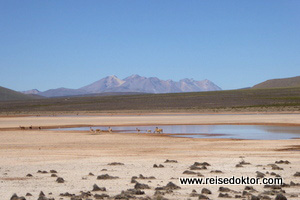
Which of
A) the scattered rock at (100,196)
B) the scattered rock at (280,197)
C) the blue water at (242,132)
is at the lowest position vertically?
the scattered rock at (100,196)

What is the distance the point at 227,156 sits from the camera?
797 inches

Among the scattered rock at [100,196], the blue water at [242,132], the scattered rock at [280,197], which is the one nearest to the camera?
the scattered rock at [280,197]

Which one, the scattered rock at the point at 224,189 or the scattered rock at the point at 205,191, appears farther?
the scattered rock at the point at 224,189

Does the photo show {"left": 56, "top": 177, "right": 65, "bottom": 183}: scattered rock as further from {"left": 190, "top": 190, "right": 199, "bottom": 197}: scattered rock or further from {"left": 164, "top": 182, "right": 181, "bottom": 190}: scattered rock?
{"left": 190, "top": 190, "right": 199, "bottom": 197}: scattered rock

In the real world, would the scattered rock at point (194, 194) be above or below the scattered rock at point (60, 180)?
below

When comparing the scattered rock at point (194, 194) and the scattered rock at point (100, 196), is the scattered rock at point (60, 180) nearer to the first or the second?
the scattered rock at point (100, 196)

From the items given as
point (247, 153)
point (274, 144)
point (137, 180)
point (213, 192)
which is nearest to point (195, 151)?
point (247, 153)

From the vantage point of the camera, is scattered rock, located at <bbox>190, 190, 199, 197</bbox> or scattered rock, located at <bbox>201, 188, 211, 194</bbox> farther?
scattered rock, located at <bbox>201, 188, 211, 194</bbox>

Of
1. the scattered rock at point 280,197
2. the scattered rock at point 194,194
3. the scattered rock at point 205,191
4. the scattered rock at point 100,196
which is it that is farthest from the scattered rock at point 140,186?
the scattered rock at point 280,197

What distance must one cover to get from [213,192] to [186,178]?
7.69ft

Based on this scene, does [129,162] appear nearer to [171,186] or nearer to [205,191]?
[171,186]

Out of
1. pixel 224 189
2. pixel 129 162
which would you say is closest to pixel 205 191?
pixel 224 189

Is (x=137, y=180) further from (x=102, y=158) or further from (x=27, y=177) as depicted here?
(x=102, y=158)

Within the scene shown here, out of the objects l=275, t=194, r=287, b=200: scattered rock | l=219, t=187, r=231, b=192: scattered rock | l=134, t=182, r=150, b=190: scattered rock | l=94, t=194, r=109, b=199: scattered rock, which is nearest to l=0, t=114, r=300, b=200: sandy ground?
l=219, t=187, r=231, b=192: scattered rock
